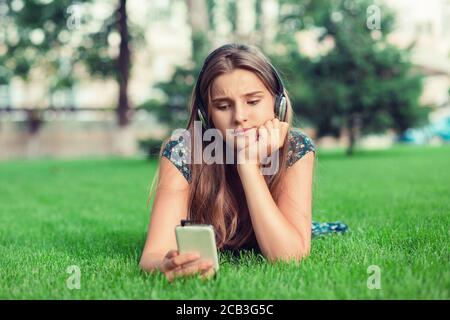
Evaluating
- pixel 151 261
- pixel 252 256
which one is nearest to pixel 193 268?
pixel 151 261

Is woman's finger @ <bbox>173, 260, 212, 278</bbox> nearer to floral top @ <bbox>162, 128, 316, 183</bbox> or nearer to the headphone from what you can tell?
floral top @ <bbox>162, 128, 316, 183</bbox>

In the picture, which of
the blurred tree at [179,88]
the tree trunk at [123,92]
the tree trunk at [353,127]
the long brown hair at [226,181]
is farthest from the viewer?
the tree trunk at [123,92]

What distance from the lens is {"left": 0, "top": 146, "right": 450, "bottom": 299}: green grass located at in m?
2.50

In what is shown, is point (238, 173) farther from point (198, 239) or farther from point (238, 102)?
point (198, 239)

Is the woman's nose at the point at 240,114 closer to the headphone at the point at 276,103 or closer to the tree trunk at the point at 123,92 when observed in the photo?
the headphone at the point at 276,103

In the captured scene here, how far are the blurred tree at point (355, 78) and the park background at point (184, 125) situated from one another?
0.13ft

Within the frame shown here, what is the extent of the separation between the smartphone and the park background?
0.14 metres

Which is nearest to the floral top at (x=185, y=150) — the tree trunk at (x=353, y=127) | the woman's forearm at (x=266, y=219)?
the woman's forearm at (x=266, y=219)

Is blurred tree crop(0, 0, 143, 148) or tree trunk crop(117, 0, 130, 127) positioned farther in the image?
tree trunk crop(117, 0, 130, 127)

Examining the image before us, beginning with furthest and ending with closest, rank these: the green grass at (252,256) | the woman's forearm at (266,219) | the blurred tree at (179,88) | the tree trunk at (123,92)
Result: the tree trunk at (123,92), the blurred tree at (179,88), the woman's forearm at (266,219), the green grass at (252,256)

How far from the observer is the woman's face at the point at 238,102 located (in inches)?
114

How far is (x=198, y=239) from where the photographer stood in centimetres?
256

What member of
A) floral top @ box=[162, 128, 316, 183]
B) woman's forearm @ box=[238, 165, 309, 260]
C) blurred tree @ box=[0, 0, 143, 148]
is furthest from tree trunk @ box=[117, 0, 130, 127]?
woman's forearm @ box=[238, 165, 309, 260]
